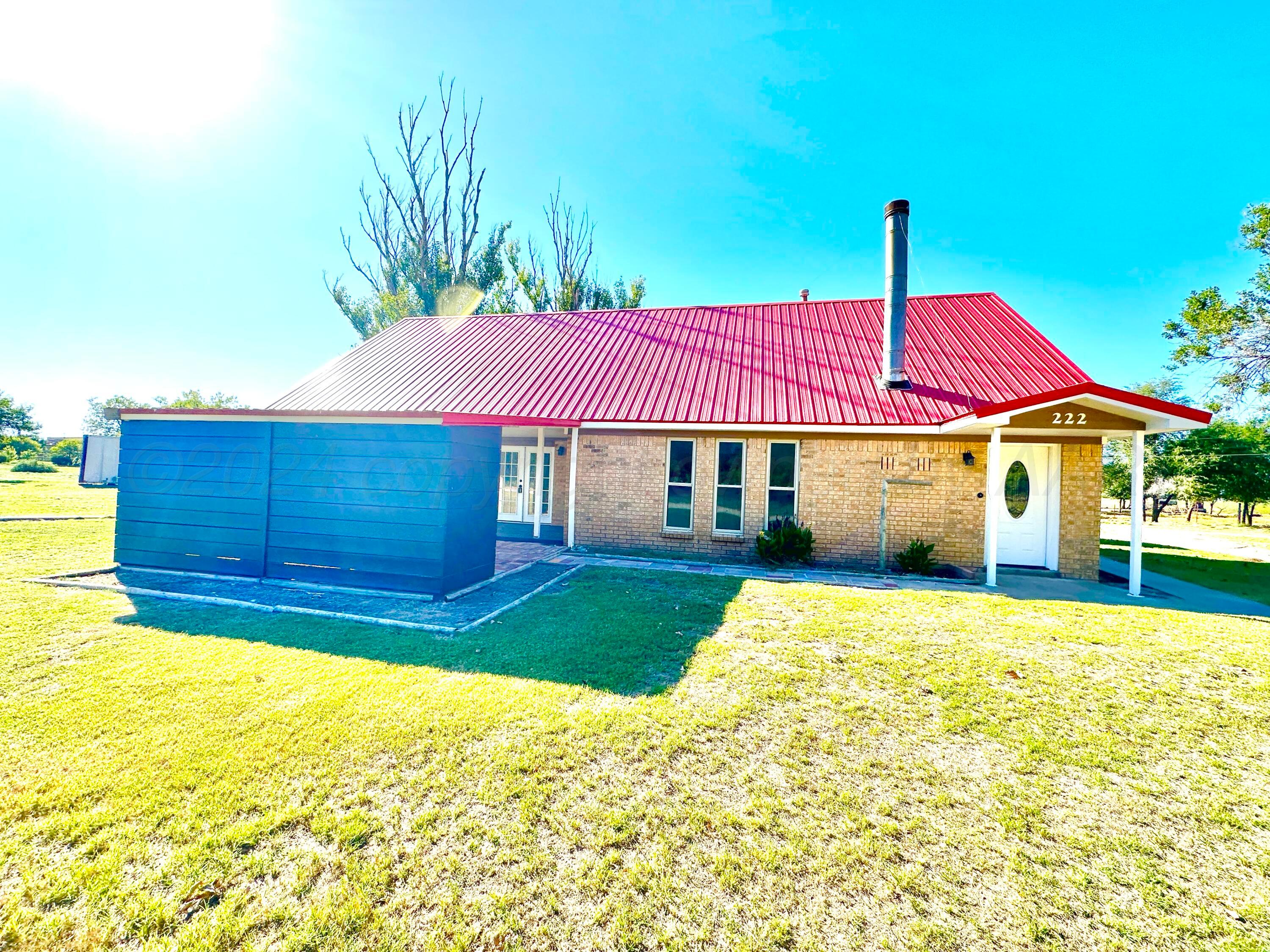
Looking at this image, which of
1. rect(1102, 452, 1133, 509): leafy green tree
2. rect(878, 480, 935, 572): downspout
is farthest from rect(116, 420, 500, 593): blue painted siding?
rect(1102, 452, 1133, 509): leafy green tree

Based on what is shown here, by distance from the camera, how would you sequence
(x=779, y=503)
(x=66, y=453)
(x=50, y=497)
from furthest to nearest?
(x=66, y=453)
(x=50, y=497)
(x=779, y=503)

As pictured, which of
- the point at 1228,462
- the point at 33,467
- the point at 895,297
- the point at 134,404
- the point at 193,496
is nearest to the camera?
the point at 193,496

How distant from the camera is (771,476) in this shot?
10.5 meters

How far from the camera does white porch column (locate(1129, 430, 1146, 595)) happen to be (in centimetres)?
844

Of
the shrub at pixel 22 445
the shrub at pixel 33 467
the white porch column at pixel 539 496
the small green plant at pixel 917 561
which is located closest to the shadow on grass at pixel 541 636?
the small green plant at pixel 917 561

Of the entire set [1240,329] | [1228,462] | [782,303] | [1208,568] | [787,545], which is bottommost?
[1208,568]

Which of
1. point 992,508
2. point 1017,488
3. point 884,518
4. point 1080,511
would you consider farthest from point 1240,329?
point 884,518

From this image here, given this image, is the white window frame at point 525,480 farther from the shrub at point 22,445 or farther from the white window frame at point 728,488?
the shrub at point 22,445

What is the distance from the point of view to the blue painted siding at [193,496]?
7.91 meters

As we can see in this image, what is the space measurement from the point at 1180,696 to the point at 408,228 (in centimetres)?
3438

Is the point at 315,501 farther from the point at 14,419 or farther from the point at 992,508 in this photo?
the point at 14,419

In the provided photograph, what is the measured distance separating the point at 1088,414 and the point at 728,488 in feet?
19.8

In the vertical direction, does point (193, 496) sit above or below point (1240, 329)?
below

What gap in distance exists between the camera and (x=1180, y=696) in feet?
14.7
